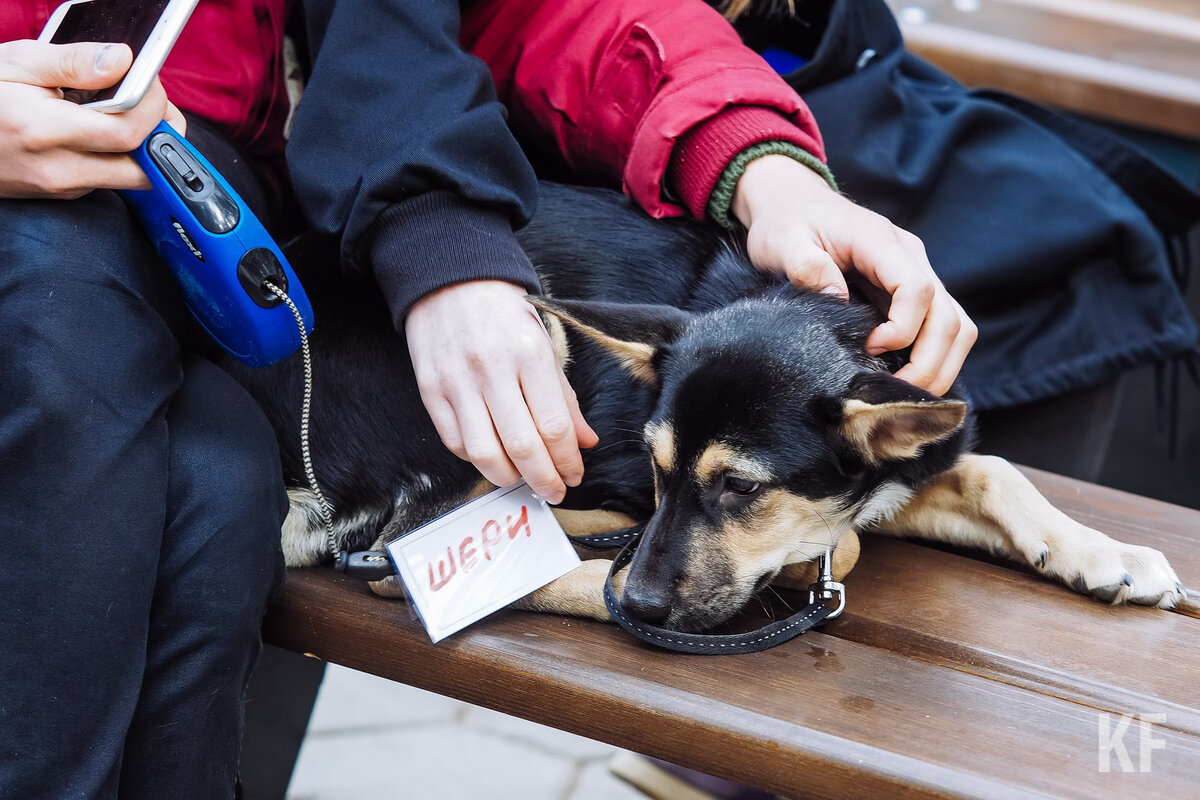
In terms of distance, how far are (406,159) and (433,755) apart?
5.44ft

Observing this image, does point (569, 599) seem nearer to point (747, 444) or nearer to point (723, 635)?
point (723, 635)

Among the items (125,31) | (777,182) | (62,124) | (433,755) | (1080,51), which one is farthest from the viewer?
(1080,51)

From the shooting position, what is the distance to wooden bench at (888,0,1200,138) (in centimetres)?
274

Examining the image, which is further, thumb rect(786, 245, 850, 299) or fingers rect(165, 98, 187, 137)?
thumb rect(786, 245, 850, 299)

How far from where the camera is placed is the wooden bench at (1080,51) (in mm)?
2740

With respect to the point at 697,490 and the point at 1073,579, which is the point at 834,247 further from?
the point at 1073,579

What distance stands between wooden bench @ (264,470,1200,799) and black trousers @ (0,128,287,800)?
0.21 metres

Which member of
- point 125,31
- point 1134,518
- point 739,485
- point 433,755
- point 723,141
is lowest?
point 433,755

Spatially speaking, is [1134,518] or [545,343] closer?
[545,343]

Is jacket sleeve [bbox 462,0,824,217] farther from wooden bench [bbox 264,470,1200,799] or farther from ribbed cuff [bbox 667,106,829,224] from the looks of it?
wooden bench [bbox 264,470,1200,799]

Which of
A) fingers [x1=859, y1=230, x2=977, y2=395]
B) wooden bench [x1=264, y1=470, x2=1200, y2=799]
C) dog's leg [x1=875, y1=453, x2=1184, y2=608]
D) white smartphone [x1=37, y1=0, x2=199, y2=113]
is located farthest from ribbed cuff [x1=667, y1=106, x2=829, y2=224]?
white smartphone [x1=37, y1=0, x2=199, y2=113]

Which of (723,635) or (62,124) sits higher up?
(62,124)

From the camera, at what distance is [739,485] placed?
1485 mm

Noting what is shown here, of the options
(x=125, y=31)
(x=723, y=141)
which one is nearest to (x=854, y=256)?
(x=723, y=141)
